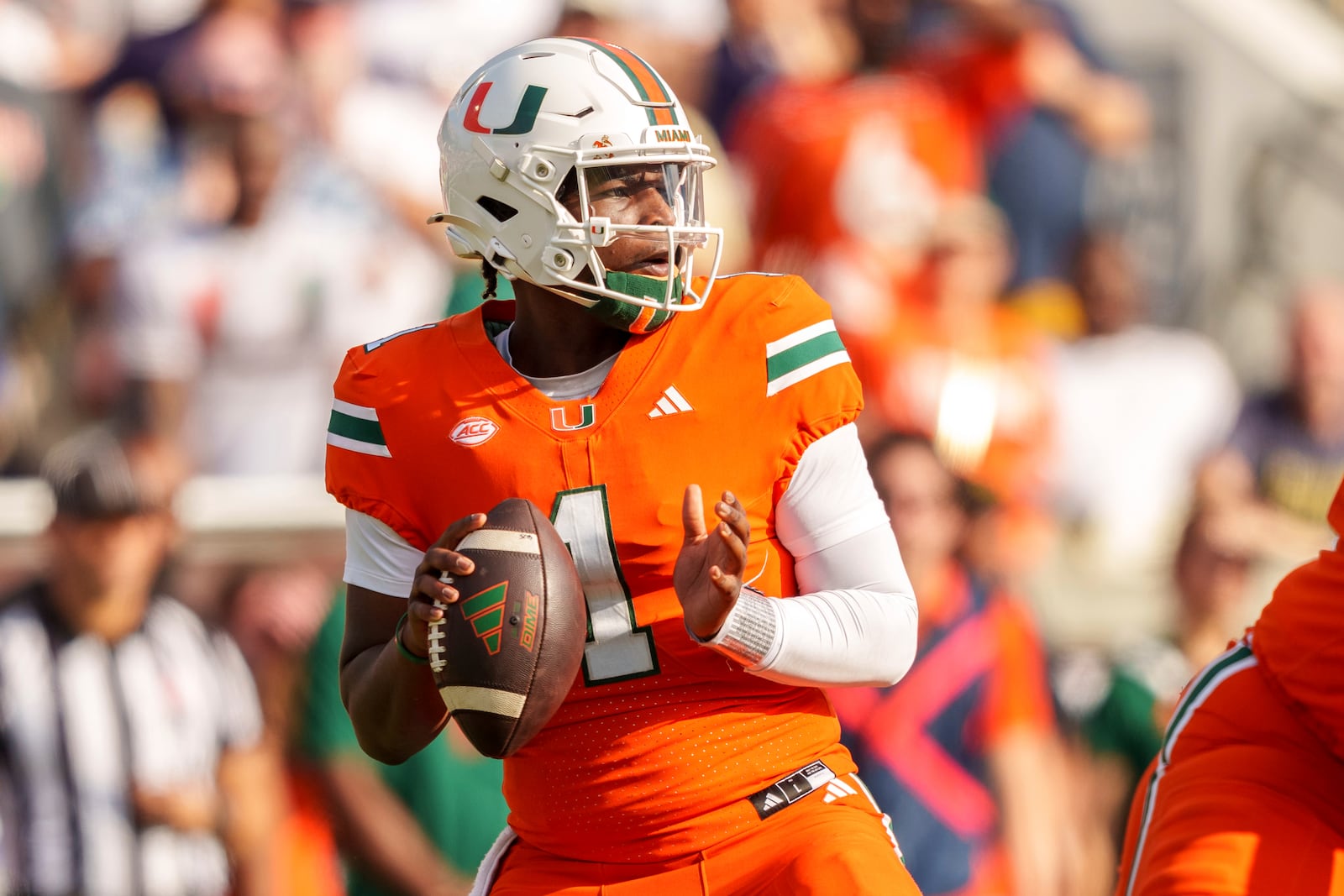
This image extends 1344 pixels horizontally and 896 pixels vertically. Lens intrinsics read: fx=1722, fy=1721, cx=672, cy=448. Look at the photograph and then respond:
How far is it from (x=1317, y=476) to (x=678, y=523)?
5044mm

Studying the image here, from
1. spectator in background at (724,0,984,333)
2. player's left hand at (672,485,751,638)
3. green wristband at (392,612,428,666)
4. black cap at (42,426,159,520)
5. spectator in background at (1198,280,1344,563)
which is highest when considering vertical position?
player's left hand at (672,485,751,638)

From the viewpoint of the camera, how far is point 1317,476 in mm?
7035

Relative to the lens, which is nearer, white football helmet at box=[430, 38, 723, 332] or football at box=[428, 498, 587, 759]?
football at box=[428, 498, 587, 759]

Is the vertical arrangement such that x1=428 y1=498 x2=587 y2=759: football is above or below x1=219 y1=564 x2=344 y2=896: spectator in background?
above

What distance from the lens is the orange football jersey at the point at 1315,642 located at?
2.84 m

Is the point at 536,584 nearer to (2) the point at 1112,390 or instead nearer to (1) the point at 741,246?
(1) the point at 741,246

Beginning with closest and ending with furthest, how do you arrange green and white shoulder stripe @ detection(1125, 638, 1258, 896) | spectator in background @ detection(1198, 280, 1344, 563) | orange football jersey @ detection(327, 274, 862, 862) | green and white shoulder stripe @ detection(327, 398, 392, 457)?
orange football jersey @ detection(327, 274, 862, 862) → green and white shoulder stripe @ detection(327, 398, 392, 457) → green and white shoulder stripe @ detection(1125, 638, 1258, 896) → spectator in background @ detection(1198, 280, 1344, 563)

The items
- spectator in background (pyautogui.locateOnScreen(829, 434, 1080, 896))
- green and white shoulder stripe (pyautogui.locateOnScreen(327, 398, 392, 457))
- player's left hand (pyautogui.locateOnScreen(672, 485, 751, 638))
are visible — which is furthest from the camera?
spectator in background (pyautogui.locateOnScreen(829, 434, 1080, 896))

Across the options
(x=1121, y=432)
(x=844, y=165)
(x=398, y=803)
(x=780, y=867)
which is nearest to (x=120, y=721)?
(x=398, y=803)

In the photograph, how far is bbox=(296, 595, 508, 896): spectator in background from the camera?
523 cm

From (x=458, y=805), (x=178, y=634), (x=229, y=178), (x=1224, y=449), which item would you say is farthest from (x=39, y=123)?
(x=1224, y=449)

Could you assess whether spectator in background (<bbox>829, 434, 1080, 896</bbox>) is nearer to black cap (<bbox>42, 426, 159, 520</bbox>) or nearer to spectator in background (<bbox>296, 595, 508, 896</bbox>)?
spectator in background (<bbox>296, 595, 508, 896</bbox>)

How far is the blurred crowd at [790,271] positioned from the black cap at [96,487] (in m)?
0.07

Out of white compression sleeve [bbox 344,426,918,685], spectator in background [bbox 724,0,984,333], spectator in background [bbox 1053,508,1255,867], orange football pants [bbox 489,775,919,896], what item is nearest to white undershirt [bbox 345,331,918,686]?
white compression sleeve [bbox 344,426,918,685]
